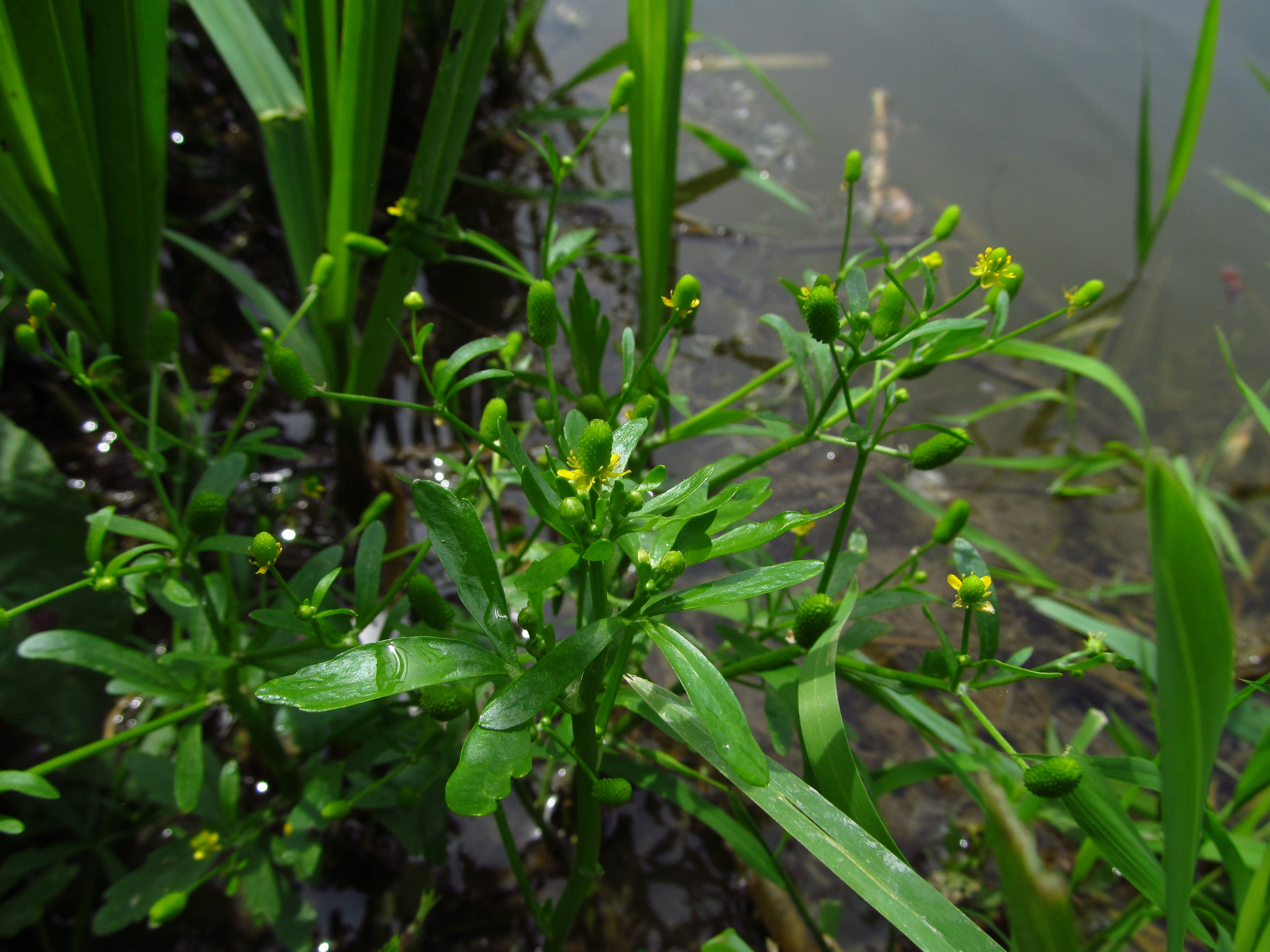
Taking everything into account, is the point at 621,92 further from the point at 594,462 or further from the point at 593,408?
the point at 594,462

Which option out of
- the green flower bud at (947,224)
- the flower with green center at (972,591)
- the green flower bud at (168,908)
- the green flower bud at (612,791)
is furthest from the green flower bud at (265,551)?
the green flower bud at (947,224)

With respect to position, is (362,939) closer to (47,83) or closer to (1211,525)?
(47,83)

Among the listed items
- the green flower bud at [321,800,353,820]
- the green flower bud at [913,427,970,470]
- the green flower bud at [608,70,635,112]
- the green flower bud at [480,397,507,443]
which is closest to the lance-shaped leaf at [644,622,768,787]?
the green flower bud at [480,397,507,443]

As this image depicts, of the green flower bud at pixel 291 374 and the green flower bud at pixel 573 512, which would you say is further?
the green flower bud at pixel 291 374

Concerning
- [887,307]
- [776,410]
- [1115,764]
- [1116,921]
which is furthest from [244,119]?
[1116,921]

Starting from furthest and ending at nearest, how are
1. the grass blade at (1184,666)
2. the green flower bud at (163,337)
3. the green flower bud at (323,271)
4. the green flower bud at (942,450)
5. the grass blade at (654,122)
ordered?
1. the grass blade at (654,122)
2. the green flower bud at (323,271)
3. the green flower bud at (163,337)
4. the green flower bud at (942,450)
5. the grass blade at (1184,666)

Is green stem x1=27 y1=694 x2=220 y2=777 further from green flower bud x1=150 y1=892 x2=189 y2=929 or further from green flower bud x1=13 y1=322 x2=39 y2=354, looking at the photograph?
green flower bud x1=13 y1=322 x2=39 y2=354

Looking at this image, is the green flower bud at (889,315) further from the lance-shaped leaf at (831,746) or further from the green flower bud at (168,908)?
the green flower bud at (168,908)
